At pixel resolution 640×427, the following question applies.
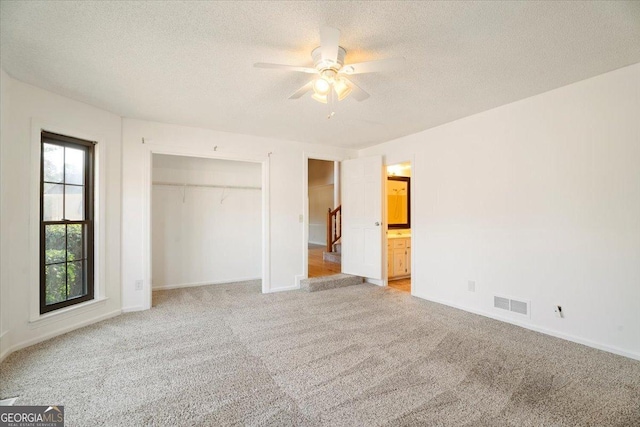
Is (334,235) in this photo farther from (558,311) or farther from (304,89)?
(304,89)

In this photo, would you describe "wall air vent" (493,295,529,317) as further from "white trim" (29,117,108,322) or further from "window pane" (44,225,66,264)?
"window pane" (44,225,66,264)

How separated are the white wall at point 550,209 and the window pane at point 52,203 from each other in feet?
15.3

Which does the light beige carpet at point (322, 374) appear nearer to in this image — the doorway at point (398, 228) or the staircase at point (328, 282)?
the staircase at point (328, 282)

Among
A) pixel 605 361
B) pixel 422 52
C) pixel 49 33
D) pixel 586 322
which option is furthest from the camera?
pixel 586 322

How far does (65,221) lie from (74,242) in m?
0.27

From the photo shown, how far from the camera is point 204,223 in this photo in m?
5.14

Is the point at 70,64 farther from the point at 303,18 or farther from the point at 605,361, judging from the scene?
the point at 605,361

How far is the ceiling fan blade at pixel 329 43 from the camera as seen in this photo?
5.77 feet

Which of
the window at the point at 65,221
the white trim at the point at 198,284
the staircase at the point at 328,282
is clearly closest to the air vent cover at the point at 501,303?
the staircase at the point at 328,282

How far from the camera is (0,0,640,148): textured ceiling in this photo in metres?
1.78

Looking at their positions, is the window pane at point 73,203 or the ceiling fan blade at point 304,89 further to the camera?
the window pane at point 73,203

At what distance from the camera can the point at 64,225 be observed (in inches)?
124

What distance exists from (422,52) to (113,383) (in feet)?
11.4

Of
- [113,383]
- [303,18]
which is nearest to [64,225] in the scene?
[113,383]
